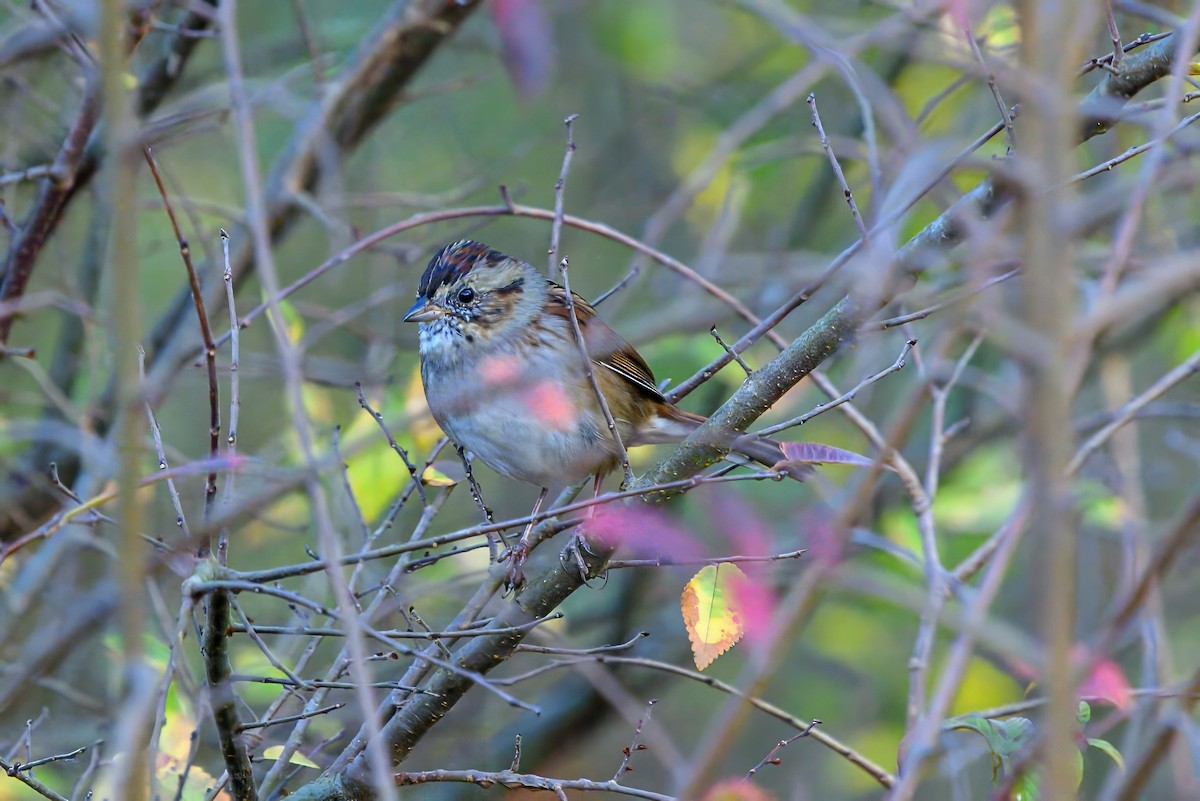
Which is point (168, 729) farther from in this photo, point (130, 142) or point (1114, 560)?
point (1114, 560)

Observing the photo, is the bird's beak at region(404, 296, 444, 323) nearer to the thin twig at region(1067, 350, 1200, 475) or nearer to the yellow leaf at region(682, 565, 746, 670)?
the yellow leaf at region(682, 565, 746, 670)

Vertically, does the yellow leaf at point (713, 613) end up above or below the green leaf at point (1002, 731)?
above

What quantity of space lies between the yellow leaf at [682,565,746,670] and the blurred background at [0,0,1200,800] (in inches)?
4.7

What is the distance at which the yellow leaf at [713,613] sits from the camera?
2406mm

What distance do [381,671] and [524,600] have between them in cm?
243

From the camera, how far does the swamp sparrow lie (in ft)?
13.1

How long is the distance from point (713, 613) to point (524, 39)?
2159 mm

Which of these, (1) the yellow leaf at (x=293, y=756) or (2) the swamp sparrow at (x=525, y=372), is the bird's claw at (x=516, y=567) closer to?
(2) the swamp sparrow at (x=525, y=372)

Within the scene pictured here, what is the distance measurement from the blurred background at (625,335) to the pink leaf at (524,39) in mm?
14

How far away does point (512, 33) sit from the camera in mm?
3877

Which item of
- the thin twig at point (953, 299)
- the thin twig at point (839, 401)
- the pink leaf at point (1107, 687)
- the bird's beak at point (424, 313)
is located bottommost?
the pink leaf at point (1107, 687)

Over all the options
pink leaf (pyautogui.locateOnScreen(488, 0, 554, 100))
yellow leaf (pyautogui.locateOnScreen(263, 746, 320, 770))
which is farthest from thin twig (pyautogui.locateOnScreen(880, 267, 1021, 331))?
pink leaf (pyautogui.locateOnScreen(488, 0, 554, 100))

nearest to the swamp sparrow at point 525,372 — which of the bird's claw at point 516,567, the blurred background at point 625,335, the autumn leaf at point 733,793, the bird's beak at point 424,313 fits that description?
the bird's beak at point 424,313

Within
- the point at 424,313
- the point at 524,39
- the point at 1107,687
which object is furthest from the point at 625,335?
the point at 1107,687
